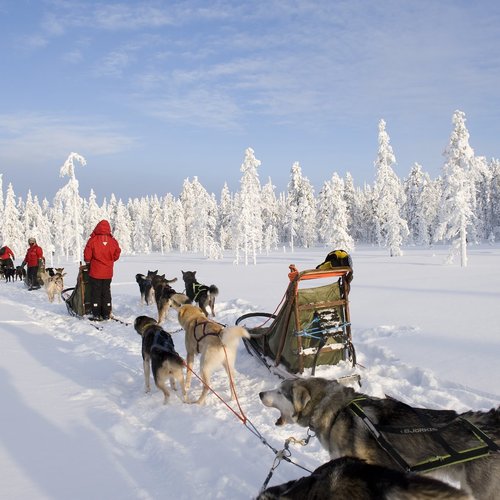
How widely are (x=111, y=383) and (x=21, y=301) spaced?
11.0m

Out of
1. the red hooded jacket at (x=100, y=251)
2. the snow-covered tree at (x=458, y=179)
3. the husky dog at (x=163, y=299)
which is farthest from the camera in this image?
the snow-covered tree at (x=458, y=179)

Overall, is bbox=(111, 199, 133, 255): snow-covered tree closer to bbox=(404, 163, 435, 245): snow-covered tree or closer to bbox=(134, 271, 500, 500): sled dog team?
bbox=(404, 163, 435, 245): snow-covered tree

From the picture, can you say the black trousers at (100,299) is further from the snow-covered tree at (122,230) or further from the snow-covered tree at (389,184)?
the snow-covered tree at (122,230)

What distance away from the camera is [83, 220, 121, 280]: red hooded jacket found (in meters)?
10.7

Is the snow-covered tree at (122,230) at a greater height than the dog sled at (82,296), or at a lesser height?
greater

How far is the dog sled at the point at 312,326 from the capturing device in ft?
18.9

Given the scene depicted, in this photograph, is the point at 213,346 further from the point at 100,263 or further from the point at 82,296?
the point at 82,296

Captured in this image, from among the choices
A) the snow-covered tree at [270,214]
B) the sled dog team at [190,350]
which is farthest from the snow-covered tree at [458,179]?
the snow-covered tree at [270,214]

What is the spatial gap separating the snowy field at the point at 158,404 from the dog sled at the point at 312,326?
1.21 ft

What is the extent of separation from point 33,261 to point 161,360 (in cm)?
1541

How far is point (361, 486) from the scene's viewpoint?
187cm

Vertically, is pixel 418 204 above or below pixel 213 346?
above

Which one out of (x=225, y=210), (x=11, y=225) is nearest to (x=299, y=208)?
(x=225, y=210)

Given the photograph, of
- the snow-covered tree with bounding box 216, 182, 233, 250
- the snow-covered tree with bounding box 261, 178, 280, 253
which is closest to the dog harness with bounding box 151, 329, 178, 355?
the snow-covered tree with bounding box 216, 182, 233, 250
